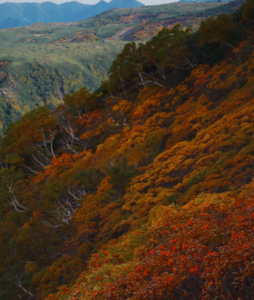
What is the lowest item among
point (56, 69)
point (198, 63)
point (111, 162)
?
point (111, 162)

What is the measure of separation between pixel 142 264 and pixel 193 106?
63.0 ft

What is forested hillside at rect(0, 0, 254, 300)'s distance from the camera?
5.89 metres

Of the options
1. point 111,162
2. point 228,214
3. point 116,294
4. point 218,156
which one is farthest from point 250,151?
point 111,162

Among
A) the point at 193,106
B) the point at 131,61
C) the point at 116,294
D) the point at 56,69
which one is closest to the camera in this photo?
the point at 116,294

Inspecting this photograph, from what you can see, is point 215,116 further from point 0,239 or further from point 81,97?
point 81,97

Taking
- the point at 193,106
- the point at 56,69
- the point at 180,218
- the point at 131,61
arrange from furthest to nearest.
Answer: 1. the point at 56,69
2. the point at 131,61
3. the point at 193,106
4. the point at 180,218

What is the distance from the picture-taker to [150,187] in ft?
46.6

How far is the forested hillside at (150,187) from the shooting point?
19.3ft

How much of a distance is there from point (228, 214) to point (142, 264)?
293cm

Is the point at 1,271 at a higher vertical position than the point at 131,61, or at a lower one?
lower

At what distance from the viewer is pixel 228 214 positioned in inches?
285

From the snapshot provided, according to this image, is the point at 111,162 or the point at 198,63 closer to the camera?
the point at 111,162

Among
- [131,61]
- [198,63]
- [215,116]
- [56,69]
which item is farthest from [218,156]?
[56,69]

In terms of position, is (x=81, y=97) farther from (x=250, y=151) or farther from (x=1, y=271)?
(x=250, y=151)
